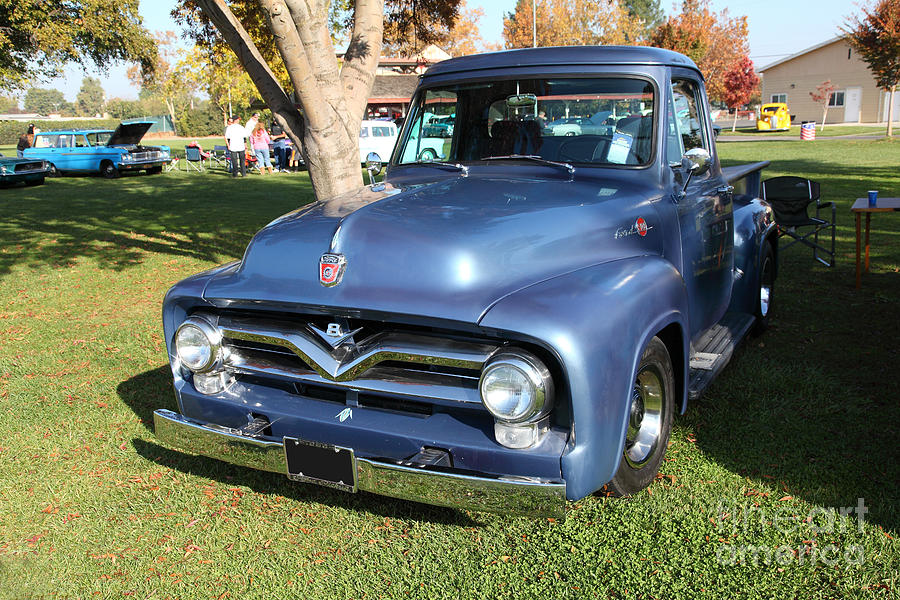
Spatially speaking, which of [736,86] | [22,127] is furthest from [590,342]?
[22,127]

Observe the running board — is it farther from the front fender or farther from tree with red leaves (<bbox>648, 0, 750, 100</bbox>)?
tree with red leaves (<bbox>648, 0, 750, 100</bbox>)

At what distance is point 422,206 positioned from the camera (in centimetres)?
332

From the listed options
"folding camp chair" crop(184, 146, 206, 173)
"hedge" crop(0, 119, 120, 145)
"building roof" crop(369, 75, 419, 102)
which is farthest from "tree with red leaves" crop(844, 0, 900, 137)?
"hedge" crop(0, 119, 120, 145)

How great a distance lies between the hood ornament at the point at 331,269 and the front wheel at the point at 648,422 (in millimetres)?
1305

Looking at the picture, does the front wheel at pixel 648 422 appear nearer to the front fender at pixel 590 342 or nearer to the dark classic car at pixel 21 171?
the front fender at pixel 590 342

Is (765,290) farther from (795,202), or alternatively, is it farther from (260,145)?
(260,145)

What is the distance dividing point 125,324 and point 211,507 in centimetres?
391

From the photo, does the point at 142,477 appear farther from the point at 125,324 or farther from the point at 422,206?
the point at 125,324

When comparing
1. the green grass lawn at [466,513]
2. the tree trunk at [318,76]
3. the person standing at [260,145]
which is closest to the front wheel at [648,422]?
the green grass lawn at [466,513]

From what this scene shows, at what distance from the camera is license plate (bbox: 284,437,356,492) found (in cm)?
287

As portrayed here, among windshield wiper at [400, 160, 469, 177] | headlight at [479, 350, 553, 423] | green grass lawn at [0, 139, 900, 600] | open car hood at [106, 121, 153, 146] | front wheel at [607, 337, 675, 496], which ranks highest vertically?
open car hood at [106, 121, 153, 146]

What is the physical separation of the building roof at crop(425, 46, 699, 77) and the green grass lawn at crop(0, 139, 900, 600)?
2089 mm

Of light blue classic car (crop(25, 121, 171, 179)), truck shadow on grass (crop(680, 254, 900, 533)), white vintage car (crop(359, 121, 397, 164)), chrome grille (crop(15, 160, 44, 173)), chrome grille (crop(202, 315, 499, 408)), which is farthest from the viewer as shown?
white vintage car (crop(359, 121, 397, 164))

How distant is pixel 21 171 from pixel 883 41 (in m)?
31.1
